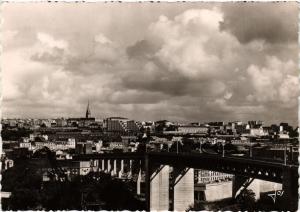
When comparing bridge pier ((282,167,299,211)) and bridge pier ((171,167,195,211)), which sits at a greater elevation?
bridge pier ((282,167,299,211))

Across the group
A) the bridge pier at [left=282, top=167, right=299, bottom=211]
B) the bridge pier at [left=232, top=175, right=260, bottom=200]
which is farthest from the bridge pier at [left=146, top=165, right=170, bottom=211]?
the bridge pier at [left=282, top=167, right=299, bottom=211]

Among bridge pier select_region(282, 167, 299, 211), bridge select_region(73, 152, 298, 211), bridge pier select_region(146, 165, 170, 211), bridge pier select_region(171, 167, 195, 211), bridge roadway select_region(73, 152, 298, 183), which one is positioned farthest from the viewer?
bridge pier select_region(146, 165, 170, 211)

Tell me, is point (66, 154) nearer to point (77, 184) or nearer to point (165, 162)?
point (165, 162)

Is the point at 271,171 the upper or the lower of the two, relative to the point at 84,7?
lower

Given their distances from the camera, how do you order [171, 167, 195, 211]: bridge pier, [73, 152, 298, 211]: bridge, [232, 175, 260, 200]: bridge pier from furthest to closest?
[232, 175, 260, 200]: bridge pier, [171, 167, 195, 211]: bridge pier, [73, 152, 298, 211]: bridge

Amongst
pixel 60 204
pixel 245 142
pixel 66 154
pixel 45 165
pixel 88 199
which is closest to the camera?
pixel 60 204

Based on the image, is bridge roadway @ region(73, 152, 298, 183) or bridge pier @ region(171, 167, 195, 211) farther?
bridge pier @ region(171, 167, 195, 211)

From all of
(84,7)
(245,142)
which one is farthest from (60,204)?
(245,142)

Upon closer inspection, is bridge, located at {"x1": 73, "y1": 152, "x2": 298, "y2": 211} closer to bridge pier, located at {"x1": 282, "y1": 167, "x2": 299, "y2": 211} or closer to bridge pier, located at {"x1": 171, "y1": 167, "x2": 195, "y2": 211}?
bridge pier, located at {"x1": 171, "y1": 167, "x2": 195, "y2": 211}

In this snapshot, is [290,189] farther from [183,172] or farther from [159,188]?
[183,172]
